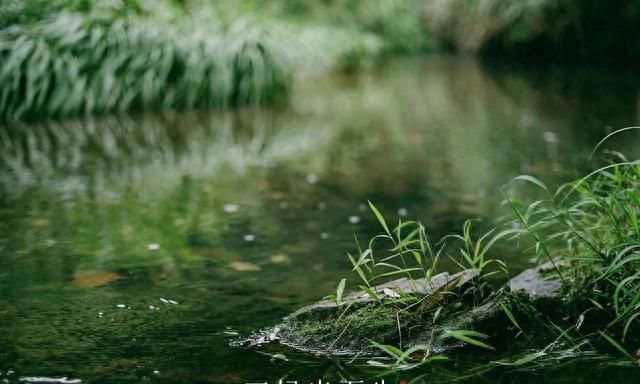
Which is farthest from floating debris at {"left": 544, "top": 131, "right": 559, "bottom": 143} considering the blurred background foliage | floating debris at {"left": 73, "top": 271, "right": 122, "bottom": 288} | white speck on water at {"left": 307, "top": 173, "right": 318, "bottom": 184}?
floating debris at {"left": 73, "top": 271, "right": 122, "bottom": 288}

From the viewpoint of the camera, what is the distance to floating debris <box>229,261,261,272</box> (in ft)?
11.4

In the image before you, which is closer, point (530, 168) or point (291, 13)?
point (530, 168)

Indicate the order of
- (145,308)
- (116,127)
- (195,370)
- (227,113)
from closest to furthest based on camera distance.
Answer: (195,370), (145,308), (116,127), (227,113)

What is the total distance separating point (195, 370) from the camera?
242cm

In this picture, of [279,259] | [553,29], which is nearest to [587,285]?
[279,259]

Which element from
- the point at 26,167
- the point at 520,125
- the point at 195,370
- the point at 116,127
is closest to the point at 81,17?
the point at 116,127

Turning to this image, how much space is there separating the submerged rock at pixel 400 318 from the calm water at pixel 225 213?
106mm

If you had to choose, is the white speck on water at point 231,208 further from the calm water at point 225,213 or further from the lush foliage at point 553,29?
the lush foliage at point 553,29

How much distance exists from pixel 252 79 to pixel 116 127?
2.02 meters

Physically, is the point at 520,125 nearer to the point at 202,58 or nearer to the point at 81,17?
the point at 202,58

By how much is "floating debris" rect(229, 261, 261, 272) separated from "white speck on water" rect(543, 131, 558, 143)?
13.8ft

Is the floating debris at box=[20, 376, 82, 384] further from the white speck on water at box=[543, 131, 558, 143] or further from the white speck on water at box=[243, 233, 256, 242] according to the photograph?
the white speck on water at box=[543, 131, 558, 143]

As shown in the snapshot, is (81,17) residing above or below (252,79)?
above

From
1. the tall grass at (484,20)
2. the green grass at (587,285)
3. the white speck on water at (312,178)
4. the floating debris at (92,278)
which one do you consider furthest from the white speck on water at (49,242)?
the tall grass at (484,20)
